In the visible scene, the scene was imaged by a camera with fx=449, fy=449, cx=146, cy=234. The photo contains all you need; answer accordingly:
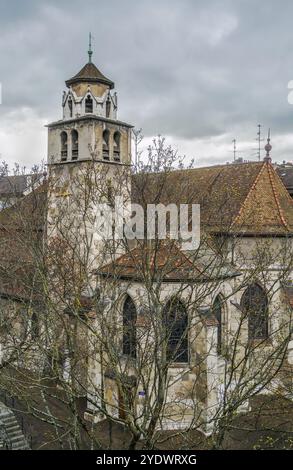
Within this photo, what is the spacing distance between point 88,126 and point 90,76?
2.61 metres

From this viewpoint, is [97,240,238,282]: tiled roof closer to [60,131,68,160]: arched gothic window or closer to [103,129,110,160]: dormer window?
[103,129,110,160]: dormer window

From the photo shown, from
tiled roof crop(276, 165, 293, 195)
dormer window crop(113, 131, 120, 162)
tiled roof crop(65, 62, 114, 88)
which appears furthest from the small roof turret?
tiled roof crop(276, 165, 293, 195)

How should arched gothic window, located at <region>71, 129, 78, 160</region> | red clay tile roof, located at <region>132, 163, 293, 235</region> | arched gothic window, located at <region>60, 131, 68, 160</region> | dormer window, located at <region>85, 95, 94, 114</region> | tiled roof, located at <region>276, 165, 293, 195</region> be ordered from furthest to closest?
tiled roof, located at <region>276, 165, 293, 195</region> < arched gothic window, located at <region>60, 131, 68, 160</region> < arched gothic window, located at <region>71, 129, 78, 160</region> < dormer window, located at <region>85, 95, 94, 114</region> < red clay tile roof, located at <region>132, 163, 293, 235</region>

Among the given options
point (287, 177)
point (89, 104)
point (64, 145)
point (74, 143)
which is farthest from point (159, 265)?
point (287, 177)

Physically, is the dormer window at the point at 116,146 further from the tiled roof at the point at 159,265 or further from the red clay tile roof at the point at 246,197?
the tiled roof at the point at 159,265

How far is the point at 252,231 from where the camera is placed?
20.8 meters

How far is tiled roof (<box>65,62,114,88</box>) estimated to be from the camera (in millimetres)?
22000

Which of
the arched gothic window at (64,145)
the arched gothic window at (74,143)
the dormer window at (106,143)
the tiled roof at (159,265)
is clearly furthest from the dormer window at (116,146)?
the tiled roof at (159,265)

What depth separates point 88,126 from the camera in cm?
2162

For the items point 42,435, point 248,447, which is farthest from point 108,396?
point 248,447

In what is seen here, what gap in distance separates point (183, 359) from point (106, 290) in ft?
25.7

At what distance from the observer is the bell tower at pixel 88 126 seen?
2175 cm

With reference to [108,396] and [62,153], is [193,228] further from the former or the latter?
[62,153]

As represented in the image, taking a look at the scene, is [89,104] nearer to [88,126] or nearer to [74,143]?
[88,126]
